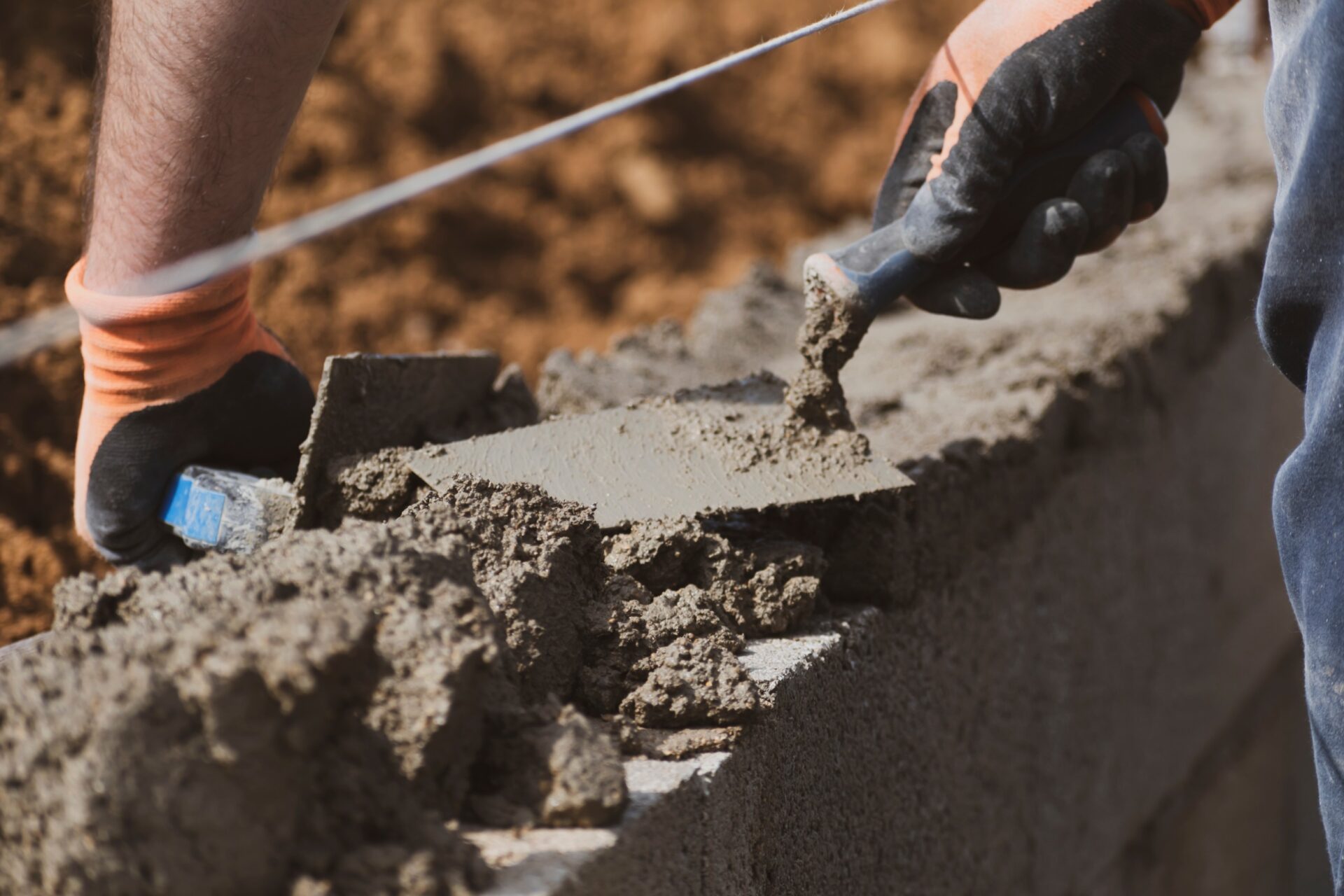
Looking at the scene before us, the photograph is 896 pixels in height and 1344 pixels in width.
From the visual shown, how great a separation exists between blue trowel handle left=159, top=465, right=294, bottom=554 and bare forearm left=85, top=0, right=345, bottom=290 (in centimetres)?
32

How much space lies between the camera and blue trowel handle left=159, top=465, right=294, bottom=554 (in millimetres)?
1771

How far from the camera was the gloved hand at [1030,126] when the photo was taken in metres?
1.70

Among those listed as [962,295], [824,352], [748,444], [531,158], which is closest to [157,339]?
[748,444]

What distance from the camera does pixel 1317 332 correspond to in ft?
4.51

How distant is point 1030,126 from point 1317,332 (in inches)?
20.7

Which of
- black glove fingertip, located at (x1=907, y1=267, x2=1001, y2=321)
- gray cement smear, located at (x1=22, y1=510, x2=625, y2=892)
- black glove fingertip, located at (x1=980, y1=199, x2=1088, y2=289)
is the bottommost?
gray cement smear, located at (x1=22, y1=510, x2=625, y2=892)

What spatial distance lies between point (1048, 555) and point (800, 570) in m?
1.17

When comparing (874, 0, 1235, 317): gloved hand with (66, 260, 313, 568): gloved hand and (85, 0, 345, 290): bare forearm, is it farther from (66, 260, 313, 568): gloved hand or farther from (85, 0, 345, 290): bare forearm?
(66, 260, 313, 568): gloved hand

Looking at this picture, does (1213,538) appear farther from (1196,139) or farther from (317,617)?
(317,617)

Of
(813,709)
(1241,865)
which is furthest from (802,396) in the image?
(1241,865)

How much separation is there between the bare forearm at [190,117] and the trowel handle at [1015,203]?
31.3 inches

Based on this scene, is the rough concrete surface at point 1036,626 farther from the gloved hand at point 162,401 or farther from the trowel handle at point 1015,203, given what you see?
the gloved hand at point 162,401

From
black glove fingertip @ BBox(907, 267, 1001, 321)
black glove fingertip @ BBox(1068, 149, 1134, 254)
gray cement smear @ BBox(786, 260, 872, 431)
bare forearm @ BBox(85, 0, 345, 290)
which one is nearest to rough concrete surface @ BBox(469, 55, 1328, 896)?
gray cement smear @ BBox(786, 260, 872, 431)

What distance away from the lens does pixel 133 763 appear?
922 mm
